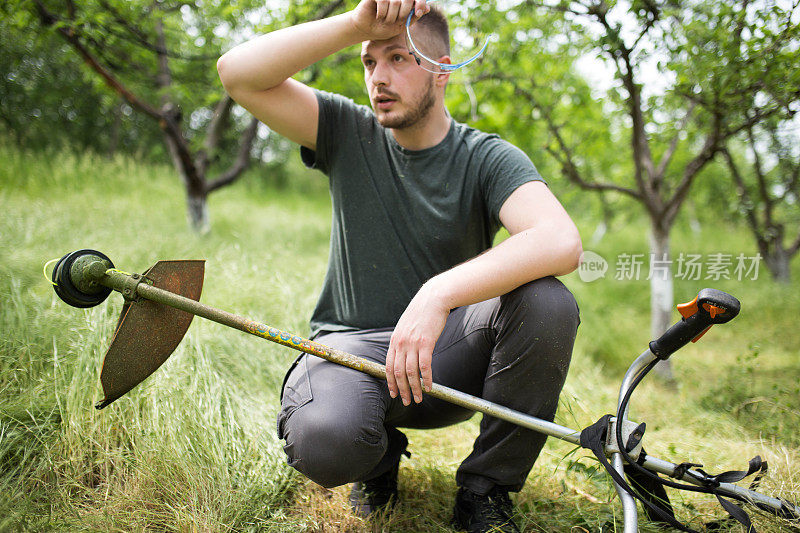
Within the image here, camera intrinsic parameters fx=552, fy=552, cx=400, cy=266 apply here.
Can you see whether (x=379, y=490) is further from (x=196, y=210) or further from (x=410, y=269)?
(x=196, y=210)

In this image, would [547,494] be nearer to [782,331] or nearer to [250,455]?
[250,455]

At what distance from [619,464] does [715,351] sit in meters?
3.79

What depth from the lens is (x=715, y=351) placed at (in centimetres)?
467

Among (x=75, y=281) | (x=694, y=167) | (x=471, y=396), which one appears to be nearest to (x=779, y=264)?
(x=694, y=167)

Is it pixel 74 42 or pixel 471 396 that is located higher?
pixel 74 42

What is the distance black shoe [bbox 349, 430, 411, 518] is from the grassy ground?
44 millimetres

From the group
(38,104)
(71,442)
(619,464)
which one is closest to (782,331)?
(619,464)

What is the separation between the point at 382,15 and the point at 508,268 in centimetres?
88

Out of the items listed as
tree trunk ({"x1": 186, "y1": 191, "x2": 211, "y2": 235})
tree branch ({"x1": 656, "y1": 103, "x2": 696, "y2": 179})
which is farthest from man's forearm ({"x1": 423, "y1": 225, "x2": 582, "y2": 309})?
tree trunk ({"x1": 186, "y1": 191, "x2": 211, "y2": 235})

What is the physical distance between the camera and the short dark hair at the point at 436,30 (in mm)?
1961

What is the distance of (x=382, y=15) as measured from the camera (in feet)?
5.64

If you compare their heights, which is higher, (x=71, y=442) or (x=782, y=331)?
(x=782, y=331)

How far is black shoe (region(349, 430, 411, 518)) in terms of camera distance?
1.86 metres

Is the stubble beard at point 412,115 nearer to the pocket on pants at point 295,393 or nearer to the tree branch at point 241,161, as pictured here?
the pocket on pants at point 295,393
